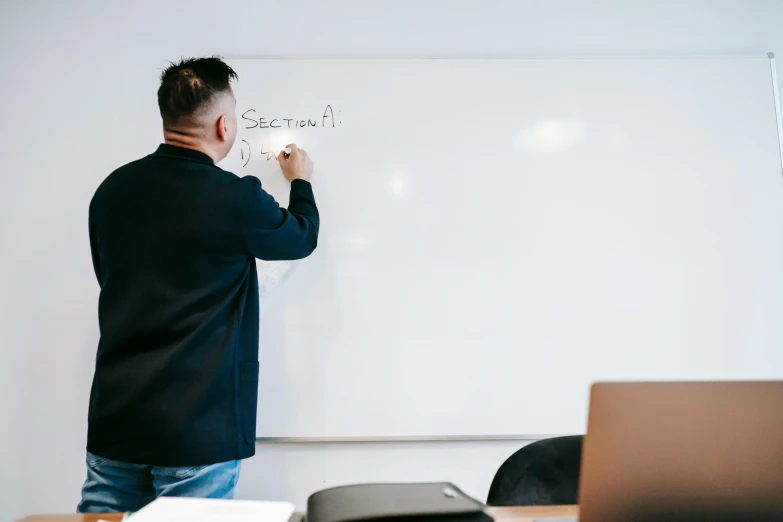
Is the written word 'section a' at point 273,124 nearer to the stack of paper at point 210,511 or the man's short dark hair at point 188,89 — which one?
the man's short dark hair at point 188,89

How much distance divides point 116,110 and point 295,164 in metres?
0.62

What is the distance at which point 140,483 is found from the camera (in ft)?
3.63

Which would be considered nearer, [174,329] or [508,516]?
[508,516]

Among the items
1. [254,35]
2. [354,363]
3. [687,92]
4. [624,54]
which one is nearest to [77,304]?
[354,363]

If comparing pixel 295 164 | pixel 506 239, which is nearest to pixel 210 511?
pixel 295 164

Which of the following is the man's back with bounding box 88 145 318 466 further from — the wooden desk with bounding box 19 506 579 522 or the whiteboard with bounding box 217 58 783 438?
the whiteboard with bounding box 217 58 783 438

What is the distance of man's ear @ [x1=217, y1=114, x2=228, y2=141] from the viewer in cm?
126

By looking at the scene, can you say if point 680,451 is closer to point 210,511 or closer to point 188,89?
point 210,511

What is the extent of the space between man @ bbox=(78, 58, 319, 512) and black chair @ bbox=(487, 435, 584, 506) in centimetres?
57

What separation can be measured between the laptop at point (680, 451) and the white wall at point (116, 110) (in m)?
1.05

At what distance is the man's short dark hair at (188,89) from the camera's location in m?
1.22

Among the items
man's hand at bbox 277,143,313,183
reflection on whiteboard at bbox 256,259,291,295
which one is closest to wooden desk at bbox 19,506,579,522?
reflection on whiteboard at bbox 256,259,291,295

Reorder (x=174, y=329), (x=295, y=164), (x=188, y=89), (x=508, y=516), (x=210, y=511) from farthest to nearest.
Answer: (x=295, y=164) → (x=188, y=89) → (x=174, y=329) → (x=508, y=516) → (x=210, y=511)

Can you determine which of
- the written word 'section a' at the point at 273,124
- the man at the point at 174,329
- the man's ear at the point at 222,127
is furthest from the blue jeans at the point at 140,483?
the written word 'section a' at the point at 273,124
